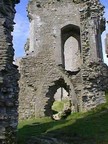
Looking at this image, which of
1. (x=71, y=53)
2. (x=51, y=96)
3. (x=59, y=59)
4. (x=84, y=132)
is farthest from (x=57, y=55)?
(x=71, y=53)

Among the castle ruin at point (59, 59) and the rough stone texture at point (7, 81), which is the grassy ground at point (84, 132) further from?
the castle ruin at point (59, 59)

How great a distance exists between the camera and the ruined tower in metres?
22.2

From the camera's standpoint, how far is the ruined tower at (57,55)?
22219 mm

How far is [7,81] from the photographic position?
9.92m

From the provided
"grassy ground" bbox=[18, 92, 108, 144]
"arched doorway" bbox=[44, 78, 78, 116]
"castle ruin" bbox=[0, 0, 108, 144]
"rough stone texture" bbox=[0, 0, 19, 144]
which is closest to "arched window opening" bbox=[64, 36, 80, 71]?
"castle ruin" bbox=[0, 0, 108, 144]

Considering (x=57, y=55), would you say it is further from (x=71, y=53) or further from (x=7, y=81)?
(x=7, y=81)

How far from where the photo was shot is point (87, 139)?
1152 cm

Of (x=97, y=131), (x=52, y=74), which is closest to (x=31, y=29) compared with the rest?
(x=52, y=74)

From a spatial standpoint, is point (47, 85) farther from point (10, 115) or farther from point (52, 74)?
point (10, 115)

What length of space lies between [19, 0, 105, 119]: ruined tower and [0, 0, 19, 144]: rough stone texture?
10.2 metres

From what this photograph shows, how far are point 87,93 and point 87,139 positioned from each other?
28.0 feet

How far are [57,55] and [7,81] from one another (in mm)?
14351

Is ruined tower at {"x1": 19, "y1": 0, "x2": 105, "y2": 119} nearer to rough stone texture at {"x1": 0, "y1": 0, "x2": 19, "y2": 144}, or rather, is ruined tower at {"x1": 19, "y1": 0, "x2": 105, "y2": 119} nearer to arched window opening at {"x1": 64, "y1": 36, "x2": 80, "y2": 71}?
arched window opening at {"x1": 64, "y1": 36, "x2": 80, "y2": 71}

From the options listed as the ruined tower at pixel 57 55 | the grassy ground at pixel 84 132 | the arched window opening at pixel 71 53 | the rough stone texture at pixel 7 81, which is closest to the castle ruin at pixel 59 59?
the ruined tower at pixel 57 55
